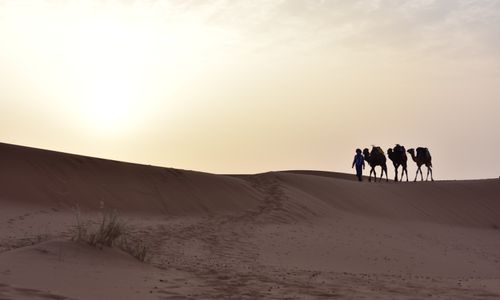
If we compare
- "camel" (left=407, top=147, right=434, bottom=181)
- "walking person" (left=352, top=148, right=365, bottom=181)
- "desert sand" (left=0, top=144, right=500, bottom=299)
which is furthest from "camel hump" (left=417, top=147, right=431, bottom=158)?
"walking person" (left=352, top=148, right=365, bottom=181)

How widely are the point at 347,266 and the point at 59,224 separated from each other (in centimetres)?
678

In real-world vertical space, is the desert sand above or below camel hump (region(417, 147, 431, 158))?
below

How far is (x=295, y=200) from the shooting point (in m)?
21.3

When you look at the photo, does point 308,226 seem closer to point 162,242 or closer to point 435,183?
point 162,242

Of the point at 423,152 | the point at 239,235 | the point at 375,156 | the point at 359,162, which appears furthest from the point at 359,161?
the point at 239,235

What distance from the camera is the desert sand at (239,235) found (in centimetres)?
806

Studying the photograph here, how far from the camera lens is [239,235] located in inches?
599

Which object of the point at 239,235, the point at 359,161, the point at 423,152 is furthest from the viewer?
the point at 423,152

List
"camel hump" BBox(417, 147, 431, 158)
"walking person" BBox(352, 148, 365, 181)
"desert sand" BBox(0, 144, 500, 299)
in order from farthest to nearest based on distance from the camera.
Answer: "camel hump" BBox(417, 147, 431, 158) → "walking person" BBox(352, 148, 365, 181) → "desert sand" BBox(0, 144, 500, 299)

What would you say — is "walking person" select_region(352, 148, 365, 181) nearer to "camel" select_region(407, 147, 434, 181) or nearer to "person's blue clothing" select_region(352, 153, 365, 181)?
"person's blue clothing" select_region(352, 153, 365, 181)

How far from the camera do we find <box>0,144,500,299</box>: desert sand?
26.5 ft

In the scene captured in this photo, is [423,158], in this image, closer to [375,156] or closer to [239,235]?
[375,156]

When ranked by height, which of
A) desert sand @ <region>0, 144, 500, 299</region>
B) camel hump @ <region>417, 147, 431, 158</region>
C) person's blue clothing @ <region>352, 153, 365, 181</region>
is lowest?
desert sand @ <region>0, 144, 500, 299</region>

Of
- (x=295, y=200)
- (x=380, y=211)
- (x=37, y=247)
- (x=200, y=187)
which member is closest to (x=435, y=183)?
(x=380, y=211)
